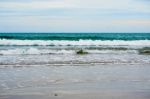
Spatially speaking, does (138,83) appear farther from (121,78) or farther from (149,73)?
(149,73)

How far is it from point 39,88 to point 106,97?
5.94ft

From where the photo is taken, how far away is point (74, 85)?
8289mm

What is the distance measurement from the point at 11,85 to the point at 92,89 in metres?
2.05

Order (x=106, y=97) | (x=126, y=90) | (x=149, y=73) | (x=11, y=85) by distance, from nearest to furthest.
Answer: (x=106, y=97)
(x=126, y=90)
(x=11, y=85)
(x=149, y=73)

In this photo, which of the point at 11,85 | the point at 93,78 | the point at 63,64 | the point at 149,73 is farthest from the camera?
the point at 63,64

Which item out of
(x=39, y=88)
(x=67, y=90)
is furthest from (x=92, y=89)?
(x=39, y=88)

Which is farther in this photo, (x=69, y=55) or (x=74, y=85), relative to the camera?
(x=69, y=55)

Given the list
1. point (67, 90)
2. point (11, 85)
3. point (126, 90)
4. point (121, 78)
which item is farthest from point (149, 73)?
point (11, 85)

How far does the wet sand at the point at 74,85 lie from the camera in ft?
23.0

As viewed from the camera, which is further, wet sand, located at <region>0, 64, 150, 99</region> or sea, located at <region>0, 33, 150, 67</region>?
sea, located at <region>0, 33, 150, 67</region>

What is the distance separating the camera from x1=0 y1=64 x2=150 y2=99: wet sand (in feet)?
23.0

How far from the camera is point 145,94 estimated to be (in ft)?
23.4

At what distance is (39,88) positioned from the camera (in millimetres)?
7840

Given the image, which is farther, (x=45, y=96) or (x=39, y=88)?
(x=39, y=88)
